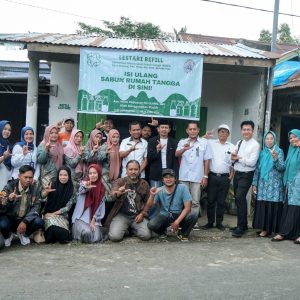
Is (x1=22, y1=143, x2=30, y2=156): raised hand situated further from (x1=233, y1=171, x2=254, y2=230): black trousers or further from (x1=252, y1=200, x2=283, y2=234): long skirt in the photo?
(x1=252, y1=200, x2=283, y2=234): long skirt

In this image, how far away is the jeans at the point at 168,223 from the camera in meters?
6.20

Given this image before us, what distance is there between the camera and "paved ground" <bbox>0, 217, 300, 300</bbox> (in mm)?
4105

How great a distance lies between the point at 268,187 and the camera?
6.53 metres

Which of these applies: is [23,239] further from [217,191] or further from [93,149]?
[217,191]

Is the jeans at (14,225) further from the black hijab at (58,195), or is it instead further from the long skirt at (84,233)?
the long skirt at (84,233)

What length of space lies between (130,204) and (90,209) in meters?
0.60

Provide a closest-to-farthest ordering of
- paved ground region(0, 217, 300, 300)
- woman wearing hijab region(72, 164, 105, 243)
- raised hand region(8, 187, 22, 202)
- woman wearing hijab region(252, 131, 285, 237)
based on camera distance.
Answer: paved ground region(0, 217, 300, 300), raised hand region(8, 187, 22, 202), woman wearing hijab region(72, 164, 105, 243), woman wearing hijab region(252, 131, 285, 237)

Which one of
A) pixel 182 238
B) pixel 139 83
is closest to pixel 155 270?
pixel 182 238

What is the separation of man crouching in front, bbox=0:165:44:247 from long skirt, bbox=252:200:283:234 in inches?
128

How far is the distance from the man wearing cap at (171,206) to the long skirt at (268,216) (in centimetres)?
108

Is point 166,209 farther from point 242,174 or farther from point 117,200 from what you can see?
point 242,174

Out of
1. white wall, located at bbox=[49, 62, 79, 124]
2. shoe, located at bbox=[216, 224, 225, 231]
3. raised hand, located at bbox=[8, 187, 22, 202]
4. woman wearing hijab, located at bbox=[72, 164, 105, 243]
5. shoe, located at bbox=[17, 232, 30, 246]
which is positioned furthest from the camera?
white wall, located at bbox=[49, 62, 79, 124]

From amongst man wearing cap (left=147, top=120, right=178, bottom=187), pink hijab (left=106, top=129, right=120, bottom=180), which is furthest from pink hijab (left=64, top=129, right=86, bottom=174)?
man wearing cap (left=147, top=120, right=178, bottom=187)

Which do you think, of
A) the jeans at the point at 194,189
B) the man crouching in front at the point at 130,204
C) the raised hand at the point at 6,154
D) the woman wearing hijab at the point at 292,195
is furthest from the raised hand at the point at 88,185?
the woman wearing hijab at the point at 292,195
